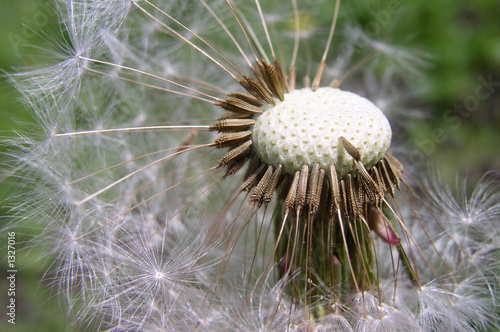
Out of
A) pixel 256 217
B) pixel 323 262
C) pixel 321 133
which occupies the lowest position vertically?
pixel 323 262

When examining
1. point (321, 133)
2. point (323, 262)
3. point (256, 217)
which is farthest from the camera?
point (256, 217)

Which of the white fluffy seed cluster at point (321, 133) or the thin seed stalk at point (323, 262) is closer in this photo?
the white fluffy seed cluster at point (321, 133)

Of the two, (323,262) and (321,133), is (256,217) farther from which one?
(321,133)

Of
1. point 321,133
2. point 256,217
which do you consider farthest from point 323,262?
point 321,133

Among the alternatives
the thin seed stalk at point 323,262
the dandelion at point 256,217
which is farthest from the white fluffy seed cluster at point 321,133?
the thin seed stalk at point 323,262

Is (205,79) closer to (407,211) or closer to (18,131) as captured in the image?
(18,131)

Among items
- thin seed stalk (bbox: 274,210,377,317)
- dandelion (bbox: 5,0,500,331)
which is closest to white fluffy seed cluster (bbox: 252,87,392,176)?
dandelion (bbox: 5,0,500,331)

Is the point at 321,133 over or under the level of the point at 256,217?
over

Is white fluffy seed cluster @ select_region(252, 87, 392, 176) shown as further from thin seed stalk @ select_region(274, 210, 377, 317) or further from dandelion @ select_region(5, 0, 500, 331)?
thin seed stalk @ select_region(274, 210, 377, 317)

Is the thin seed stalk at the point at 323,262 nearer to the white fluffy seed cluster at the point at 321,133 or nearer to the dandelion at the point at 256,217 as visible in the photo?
the dandelion at the point at 256,217
